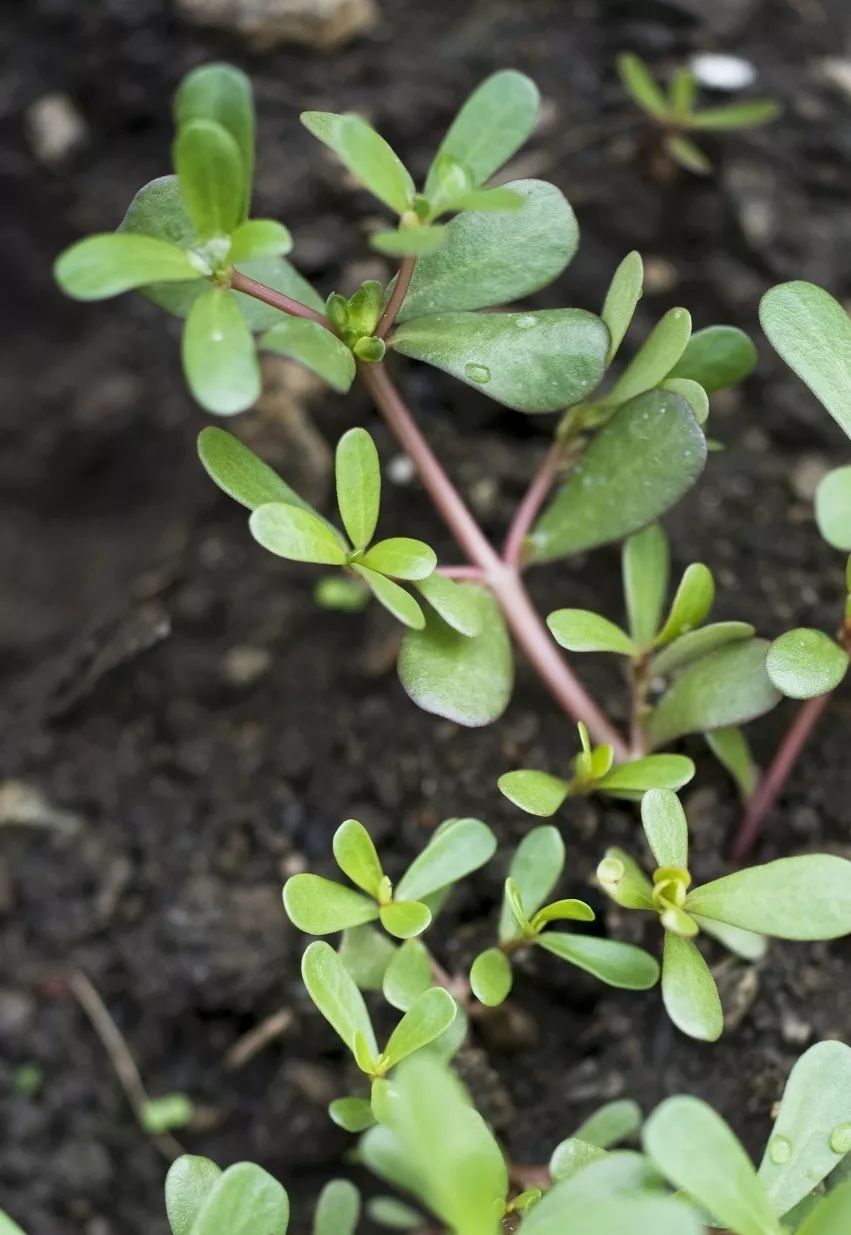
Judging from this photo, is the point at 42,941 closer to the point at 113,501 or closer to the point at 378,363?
the point at 113,501

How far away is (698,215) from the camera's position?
158cm

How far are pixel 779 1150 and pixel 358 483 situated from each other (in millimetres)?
547

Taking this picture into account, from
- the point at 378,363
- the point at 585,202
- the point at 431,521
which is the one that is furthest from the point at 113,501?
the point at 378,363

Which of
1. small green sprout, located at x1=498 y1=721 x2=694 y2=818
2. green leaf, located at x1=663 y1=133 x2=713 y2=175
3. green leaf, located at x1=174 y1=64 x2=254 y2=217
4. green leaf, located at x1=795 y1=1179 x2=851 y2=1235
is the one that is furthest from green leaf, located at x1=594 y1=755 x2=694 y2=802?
green leaf, located at x1=663 y1=133 x2=713 y2=175

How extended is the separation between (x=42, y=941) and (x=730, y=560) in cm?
94

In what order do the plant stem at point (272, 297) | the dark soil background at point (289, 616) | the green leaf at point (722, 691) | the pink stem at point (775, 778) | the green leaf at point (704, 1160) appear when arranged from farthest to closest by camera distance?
1. the dark soil background at point (289, 616)
2. the pink stem at point (775, 778)
3. the green leaf at point (722, 691)
4. the plant stem at point (272, 297)
5. the green leaf at point (704, 1160)

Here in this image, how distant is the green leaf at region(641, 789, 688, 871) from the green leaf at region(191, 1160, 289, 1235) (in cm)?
33

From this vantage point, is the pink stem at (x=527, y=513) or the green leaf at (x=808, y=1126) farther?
the pink stem at (x=527, y=513)

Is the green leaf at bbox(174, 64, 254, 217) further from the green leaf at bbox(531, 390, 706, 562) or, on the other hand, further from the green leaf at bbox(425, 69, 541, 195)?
the green leaf at bbox(531, 390, 706, 562)

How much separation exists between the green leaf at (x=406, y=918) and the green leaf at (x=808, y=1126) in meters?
0.28

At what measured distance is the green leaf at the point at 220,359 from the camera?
2.25ft

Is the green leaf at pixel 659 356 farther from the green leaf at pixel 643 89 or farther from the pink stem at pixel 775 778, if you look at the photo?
the green leaf at pixel 643 89

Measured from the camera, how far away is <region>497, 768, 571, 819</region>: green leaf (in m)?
0.85

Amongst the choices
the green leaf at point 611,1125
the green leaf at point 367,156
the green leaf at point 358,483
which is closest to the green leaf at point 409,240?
the green leaf at point 367,156
